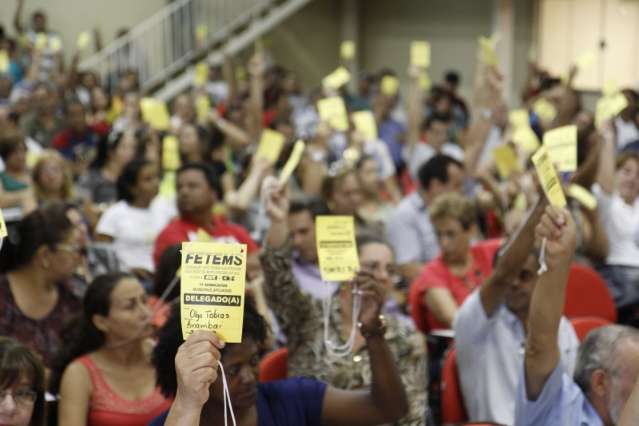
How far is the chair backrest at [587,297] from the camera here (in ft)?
13.8

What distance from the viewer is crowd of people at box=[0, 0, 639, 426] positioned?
2.40m

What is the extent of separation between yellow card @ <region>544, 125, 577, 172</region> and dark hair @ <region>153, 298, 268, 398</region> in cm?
95

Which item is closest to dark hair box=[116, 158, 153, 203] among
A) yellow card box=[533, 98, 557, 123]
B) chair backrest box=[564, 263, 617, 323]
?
chair backrest box=[564, 263, 617, 323]

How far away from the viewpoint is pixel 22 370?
7.97ft

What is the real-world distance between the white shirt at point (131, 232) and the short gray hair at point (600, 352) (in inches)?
120

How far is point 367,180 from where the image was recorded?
6258 mm

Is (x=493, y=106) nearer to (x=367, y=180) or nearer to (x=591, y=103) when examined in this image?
(x=367, y=180)

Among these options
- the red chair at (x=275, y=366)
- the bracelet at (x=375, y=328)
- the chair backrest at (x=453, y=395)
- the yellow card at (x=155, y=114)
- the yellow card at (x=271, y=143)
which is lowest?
the chair backrest at (x=453, y=395)

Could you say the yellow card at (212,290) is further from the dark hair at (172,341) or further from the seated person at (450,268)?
the seated person at (450,268)

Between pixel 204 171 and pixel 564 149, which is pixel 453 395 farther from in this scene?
pixel 204 171

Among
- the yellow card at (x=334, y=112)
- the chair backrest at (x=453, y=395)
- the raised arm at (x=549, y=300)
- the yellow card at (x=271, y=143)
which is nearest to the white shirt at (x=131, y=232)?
the yellow card at (x=271, y=143)

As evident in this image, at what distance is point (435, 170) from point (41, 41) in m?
6.76

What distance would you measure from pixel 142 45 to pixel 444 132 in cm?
641

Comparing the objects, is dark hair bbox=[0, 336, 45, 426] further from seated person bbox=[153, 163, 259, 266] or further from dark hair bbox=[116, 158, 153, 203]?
dark hair bbox=[116, 158, 153, 203]
